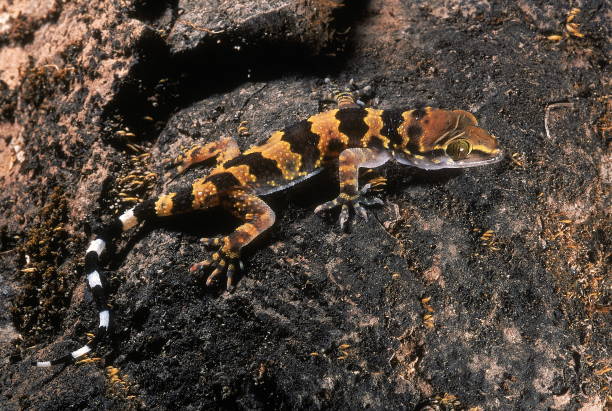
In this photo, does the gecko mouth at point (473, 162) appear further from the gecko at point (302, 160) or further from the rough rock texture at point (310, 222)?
the rough rock texture at point (310, 222)

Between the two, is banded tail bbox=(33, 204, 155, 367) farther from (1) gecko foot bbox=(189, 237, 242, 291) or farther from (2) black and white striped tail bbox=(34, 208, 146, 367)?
(1) gecko foot bbox=(189, 237, 242, 291)

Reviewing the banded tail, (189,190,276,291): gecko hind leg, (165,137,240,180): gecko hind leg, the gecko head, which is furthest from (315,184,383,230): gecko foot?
the banded tail

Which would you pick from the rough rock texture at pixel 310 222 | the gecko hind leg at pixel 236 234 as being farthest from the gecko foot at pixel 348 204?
the gecko hind leg at pixel 236 234

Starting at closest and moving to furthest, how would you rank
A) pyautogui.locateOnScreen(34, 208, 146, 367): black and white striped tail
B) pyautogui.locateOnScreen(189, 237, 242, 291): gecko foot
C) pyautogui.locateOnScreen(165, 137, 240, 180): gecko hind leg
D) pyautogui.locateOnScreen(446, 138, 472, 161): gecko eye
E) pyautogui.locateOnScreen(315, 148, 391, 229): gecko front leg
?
pyautogui.locateOnScreen(34, 208, 146, 367): black and white striped tail, pyautogui.locateOnScreen(189, 237, 242, 291): gecko foot, pyautogui.locateOnScreen(446, 138, 472, 161): gecko eye, pyautogui.locateOnScreen(315, 148, 391, 229): gecko front leg, pyautogui.locateOnScreen(165, 137, 240, 180): gecko hind leg

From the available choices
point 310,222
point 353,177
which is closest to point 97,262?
point 310,222

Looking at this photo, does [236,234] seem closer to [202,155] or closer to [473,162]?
[202,155]

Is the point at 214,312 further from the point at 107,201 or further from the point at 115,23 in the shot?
the point at 115,23
